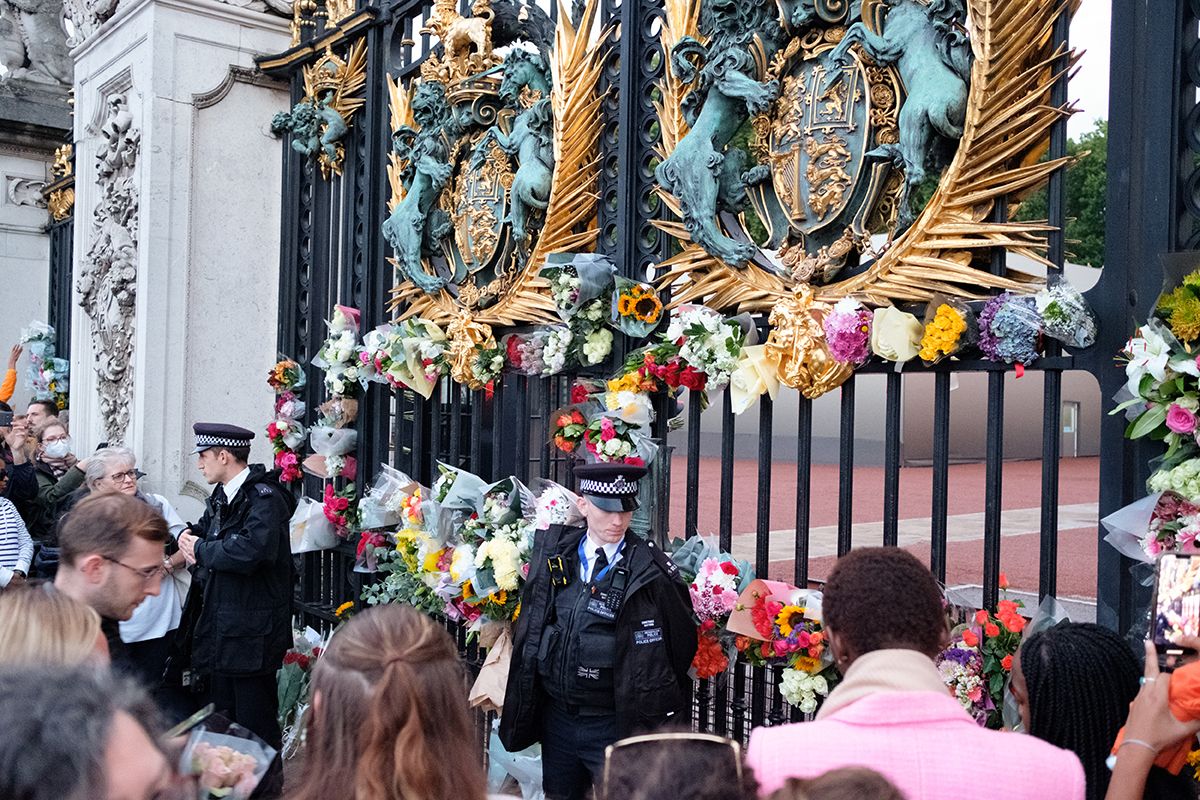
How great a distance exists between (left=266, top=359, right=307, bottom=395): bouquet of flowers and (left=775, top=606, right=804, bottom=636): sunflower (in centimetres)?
400

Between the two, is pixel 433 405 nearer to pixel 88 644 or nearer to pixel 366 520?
pixel 366 520

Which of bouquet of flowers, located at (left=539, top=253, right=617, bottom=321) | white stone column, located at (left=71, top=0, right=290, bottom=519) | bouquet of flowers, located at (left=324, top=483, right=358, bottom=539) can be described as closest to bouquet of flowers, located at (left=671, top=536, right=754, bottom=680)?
bouquet of flowers, located at (left=539, top=253, right=617, bottom=321)

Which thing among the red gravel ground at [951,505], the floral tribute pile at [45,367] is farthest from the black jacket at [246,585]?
the floral tribute pile at [45,367]

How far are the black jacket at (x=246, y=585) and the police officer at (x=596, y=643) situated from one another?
1.43m

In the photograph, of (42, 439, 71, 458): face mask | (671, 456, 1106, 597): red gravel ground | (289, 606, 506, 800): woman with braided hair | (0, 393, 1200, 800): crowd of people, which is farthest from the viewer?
(671, 456, 1106, 597): red gravel ground

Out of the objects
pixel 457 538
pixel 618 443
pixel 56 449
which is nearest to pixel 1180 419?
pixel 618 443

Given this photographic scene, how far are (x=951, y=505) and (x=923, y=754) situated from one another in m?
15.0

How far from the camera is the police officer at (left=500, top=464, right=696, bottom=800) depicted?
3.55 metres

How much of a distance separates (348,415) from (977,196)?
3.96 metres

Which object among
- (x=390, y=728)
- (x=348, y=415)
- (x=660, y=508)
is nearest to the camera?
(x=390, y=728)

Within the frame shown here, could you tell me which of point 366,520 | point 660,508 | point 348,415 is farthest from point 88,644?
point 348,415

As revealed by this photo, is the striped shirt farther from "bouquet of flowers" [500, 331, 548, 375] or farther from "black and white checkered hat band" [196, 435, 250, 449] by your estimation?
"bouquet of flowers" [500, 331, 548, 375]

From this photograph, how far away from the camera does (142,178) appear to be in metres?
6.78

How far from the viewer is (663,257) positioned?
432cm
